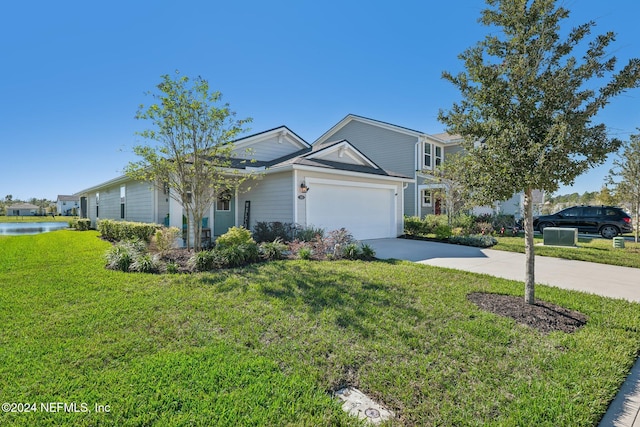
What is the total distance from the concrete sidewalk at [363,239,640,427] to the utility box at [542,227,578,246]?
12.0 feet

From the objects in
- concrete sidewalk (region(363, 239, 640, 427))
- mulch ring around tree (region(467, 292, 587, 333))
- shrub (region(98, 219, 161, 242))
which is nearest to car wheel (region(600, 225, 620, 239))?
concrete sidewalk (region(363, 239, 640, 427))

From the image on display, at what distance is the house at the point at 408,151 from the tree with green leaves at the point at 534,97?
13.5m

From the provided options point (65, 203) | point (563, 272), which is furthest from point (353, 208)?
point (65, 203)

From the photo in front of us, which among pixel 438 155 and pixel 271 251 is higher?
pixel 438 155

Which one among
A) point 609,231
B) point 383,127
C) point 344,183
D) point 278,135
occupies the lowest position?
point 609,231

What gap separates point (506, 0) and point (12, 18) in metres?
13.3

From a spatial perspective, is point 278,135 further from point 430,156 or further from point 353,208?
point 430,156

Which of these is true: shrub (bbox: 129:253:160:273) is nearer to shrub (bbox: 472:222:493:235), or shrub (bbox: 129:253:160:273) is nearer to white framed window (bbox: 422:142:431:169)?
shrub (bbox: 472:222:493:235)

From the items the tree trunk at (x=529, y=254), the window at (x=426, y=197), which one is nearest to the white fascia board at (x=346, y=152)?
the window at (x=426, y=197)

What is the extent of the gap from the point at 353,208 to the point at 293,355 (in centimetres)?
1040

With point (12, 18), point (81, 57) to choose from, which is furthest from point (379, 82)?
point (12, 18)

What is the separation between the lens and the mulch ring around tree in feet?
13.4

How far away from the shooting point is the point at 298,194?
11.3 meters

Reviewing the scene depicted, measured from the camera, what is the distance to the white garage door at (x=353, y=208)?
12.0 m
